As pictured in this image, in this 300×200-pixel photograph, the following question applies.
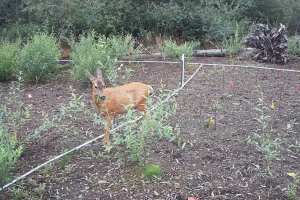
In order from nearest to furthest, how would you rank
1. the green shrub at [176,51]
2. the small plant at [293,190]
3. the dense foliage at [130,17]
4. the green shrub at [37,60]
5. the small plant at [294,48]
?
the small plant at [293,190]
the green shrub at [37,60]
the green shrub at [176,51]
the small plant at [294,48]
the dense foliage at [130,17]

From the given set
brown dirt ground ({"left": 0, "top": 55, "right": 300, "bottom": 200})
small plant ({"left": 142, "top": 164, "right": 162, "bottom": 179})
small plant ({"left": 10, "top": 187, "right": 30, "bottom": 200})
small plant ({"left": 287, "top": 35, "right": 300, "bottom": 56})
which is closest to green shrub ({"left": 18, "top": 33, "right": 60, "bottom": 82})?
brown dirt ground ({"left": 0, "top": 55, "right": 300, "bottom": 200})

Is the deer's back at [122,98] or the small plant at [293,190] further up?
the deer's back at [122,98]

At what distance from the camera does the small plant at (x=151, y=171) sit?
328 cm

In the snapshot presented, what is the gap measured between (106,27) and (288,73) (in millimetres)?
7730

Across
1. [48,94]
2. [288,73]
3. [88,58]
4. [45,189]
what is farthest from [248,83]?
[45,189]

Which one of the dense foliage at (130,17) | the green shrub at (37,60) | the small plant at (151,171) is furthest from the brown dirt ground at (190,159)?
the dense foliage at (130,17)

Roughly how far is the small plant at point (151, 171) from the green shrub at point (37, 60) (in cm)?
386

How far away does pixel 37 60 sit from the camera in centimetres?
654

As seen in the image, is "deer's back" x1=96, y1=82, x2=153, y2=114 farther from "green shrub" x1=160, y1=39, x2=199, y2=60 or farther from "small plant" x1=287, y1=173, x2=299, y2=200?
"green shrub" x1=160, y1=39, x2=199, y2=60

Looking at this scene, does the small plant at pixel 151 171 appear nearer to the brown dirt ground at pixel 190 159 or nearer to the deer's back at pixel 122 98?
the brown dirt ground at pixel 190 159

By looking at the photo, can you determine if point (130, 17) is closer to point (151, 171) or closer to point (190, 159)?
point (190, 159)

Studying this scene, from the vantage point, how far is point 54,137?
13.8 ft

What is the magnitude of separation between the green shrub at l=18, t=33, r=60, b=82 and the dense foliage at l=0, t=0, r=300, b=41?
6.45 meters

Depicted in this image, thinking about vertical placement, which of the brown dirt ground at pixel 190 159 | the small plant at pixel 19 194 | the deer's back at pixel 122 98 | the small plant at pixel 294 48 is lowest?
the brown dirt ground at pixel 190 159
